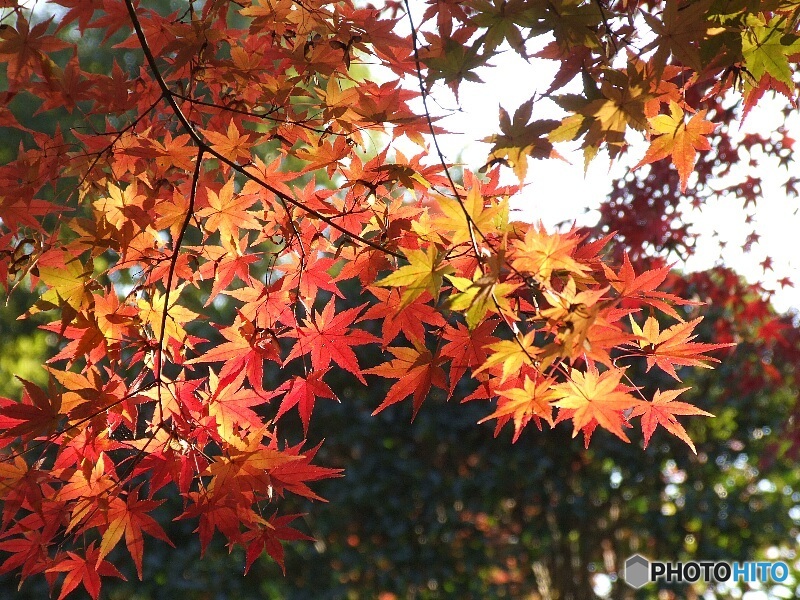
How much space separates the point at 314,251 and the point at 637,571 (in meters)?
3.71

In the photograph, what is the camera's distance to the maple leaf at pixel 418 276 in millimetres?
994

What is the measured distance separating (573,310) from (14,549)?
1.11 m

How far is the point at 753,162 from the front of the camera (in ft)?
9.20

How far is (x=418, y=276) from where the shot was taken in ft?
3.31

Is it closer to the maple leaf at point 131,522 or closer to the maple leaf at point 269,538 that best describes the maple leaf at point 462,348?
the maple leaf at point 269,538

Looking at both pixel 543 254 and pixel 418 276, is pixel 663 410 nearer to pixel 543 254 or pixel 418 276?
pixel 543 254

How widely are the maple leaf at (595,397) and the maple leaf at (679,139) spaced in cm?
36

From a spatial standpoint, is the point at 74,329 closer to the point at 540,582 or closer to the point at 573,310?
the point at 573,310

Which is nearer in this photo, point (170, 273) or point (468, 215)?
point (468, 215)

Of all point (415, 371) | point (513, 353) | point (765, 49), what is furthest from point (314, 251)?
point (765, 49)

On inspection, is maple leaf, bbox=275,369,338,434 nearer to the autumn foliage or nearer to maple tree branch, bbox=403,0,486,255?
the autumn foliage

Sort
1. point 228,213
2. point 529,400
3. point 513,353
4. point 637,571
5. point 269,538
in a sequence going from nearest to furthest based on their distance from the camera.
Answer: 1. point 513,353
2. point 529,400
3. point 269,538
4. point 228,213
5. point 637,571

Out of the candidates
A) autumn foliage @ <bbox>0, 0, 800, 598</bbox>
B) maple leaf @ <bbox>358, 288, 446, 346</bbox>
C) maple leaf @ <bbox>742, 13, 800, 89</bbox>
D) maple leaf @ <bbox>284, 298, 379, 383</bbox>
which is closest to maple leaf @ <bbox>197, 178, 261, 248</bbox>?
autumn foliage @ <bbox>0, 0, 800, 598</bbox>

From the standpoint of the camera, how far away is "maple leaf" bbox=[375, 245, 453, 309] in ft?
3.26
